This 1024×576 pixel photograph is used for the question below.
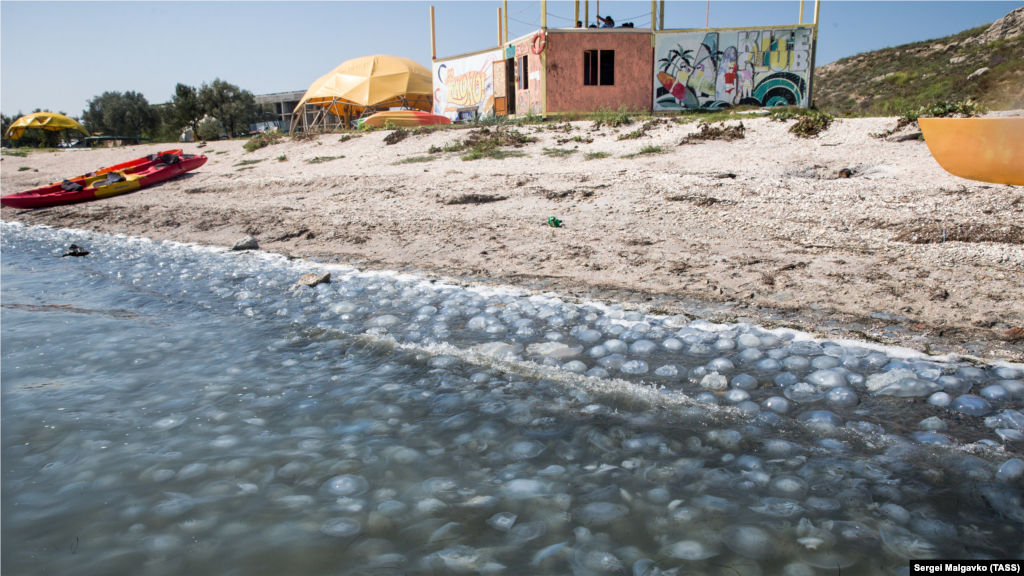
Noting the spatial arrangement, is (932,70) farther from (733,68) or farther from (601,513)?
(601,513)

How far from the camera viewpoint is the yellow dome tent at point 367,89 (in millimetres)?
23234

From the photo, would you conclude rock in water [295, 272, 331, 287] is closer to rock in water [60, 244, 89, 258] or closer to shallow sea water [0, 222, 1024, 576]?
shallow sea water [0, 222, 1024, 576]

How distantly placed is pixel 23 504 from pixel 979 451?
3032 mm

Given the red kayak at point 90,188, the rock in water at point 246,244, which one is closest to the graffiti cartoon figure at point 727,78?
the red kayak at point 90,188

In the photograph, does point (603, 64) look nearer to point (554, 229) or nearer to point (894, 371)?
point (554, 229)

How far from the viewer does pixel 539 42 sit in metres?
15.8

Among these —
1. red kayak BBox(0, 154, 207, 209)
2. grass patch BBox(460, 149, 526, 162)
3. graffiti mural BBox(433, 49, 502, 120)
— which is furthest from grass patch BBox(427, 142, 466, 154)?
graffiti mural BBox(433, 49, 502, 120)

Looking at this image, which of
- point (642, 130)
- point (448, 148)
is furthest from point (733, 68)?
point (448, 148)

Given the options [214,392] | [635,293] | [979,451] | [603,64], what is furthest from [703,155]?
[603,64]

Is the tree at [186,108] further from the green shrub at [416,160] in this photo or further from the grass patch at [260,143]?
the green shrub at [416,160]

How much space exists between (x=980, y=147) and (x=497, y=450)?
5.34 meters

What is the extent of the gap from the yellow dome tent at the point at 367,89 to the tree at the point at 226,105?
185 inches

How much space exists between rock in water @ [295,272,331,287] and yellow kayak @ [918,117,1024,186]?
541 centimetres

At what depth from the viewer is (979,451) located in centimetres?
181
